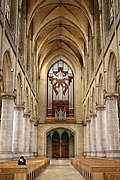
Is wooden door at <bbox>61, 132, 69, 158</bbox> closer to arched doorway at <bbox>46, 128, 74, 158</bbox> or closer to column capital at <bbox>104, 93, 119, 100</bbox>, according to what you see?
arched doorway at <bbox>46, 128, 74, 158</bbox>

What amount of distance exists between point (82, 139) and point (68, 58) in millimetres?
13112

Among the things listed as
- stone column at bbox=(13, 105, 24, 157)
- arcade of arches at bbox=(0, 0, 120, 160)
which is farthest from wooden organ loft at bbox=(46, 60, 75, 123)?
stone column at bbox=(13, 105, 24, 157)

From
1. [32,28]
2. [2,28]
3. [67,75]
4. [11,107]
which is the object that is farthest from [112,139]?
[67,75]

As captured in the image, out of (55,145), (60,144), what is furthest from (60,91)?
(55,145)

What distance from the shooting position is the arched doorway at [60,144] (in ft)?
136

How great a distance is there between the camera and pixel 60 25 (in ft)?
114

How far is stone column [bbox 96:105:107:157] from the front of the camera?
24750 millimetres

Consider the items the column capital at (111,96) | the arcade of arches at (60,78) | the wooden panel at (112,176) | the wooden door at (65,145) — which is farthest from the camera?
the wooden door at (65,145)

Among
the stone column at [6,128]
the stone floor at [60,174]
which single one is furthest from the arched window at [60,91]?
the stone column at [6,128]

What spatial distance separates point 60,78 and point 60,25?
10.0 metres

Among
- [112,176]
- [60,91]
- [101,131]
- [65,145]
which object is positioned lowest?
[65,145]

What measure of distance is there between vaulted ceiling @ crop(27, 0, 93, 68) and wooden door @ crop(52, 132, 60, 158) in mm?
12492

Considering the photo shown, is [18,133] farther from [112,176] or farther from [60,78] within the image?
[60,78]

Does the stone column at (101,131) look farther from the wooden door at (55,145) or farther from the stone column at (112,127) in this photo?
the wooden door at (55,145)
